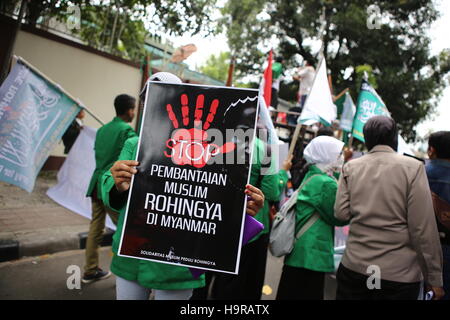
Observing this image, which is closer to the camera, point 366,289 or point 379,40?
point 366,289

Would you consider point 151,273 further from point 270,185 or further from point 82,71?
point 82,71

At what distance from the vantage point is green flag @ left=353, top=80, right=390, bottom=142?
4262 mm

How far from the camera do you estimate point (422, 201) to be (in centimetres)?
201

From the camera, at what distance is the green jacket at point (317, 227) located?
8.26 ft

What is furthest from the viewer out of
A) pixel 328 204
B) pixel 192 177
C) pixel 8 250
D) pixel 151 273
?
pixel 8 250

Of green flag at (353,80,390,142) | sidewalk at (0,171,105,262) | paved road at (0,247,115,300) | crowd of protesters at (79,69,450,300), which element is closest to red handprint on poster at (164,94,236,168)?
crowd of protesters at (79,69,450,300)

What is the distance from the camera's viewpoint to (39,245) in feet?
12.8

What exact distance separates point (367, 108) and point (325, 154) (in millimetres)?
2062

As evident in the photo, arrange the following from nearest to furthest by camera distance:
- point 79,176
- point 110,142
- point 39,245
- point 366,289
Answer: point 366,289, point 110,142, point 39,245, point 79,176

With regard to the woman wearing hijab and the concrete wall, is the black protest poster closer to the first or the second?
the woman wearing hijab

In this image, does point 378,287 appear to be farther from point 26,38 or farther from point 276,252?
point 26,38

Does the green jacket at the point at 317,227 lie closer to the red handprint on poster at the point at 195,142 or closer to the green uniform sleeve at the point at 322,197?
the green uniform sleeve at the point at 322,197

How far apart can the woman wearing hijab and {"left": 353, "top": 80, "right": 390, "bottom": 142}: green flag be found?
1.86 metres

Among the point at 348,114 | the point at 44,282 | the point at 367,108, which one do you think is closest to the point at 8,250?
the point at 44,282
